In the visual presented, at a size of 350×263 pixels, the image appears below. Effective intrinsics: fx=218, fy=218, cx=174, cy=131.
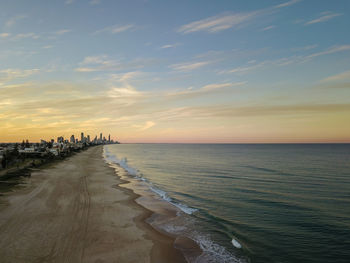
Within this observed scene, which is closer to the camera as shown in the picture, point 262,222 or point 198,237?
point 198,237

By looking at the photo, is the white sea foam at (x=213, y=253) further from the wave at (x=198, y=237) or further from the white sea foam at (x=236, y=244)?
the white sea foam at (x=236, y=244)

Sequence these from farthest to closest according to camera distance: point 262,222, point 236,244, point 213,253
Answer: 1. point 262,222
2. point 236,244
3. point 213,253

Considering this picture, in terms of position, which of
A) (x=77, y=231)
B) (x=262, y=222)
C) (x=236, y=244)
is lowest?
(x=262, y=222)

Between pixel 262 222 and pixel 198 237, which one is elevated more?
pixel 198 237

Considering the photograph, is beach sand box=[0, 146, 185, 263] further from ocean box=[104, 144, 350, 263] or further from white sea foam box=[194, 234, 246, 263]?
ocean box=[104, 144, 350, 263]

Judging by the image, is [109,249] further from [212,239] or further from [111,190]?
[111,190]

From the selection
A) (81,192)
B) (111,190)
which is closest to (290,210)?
(111,190)

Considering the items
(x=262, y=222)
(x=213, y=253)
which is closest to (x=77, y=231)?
(x=213, y=253)

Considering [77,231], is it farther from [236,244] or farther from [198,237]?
[236,244]
